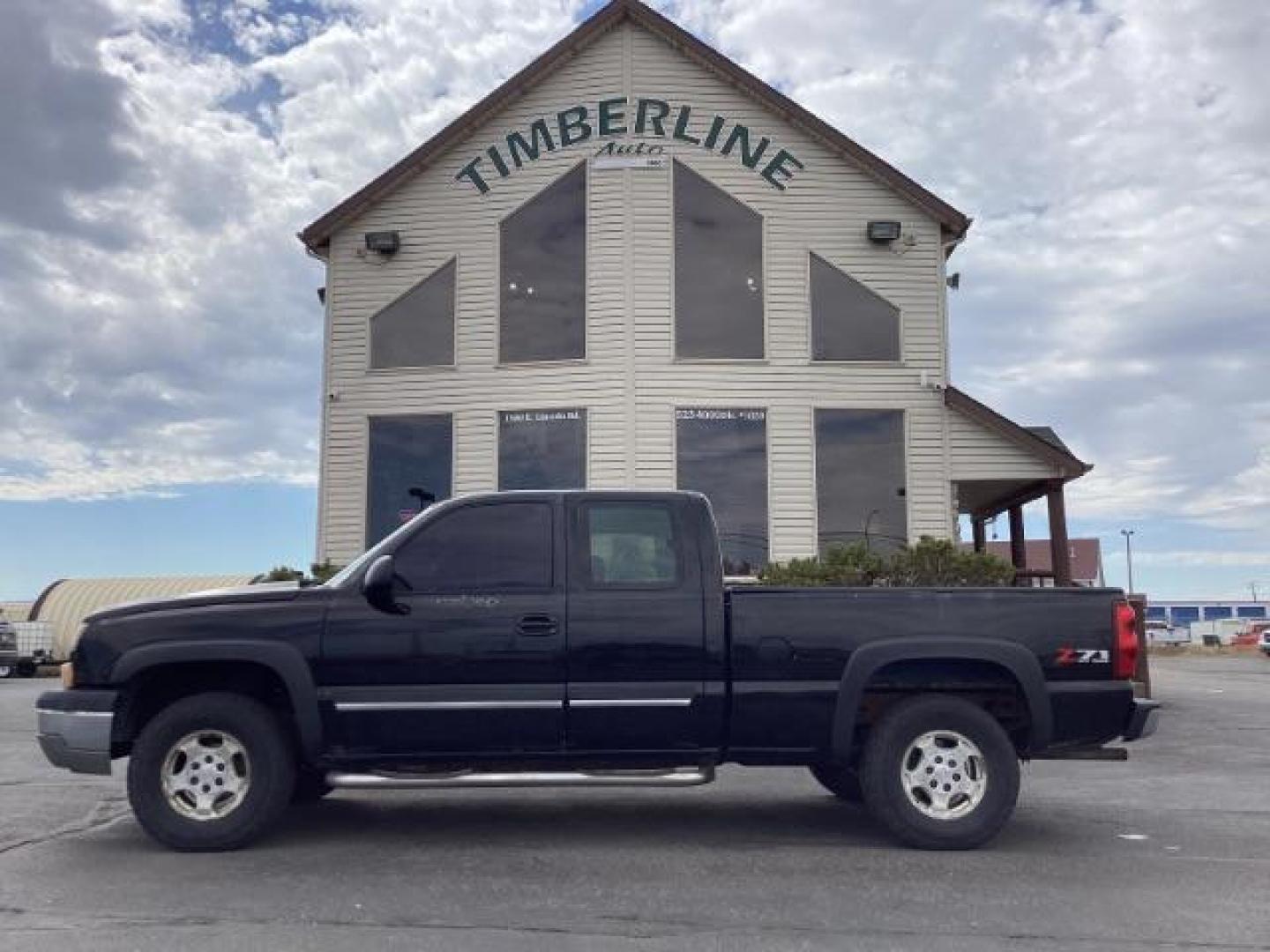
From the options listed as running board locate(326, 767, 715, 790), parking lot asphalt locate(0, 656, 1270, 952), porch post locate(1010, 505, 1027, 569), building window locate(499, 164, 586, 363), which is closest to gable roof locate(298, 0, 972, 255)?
building window locate(499, 164, 586, 363)

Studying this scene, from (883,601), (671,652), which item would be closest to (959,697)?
(883,601)

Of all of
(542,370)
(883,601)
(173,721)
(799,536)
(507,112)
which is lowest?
(173,721)

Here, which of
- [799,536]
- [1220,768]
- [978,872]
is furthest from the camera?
[799,536]

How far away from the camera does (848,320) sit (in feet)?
53.9

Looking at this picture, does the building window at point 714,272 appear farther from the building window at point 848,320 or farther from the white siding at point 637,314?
the building window at point 848,320

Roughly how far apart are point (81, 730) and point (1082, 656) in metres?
5.36

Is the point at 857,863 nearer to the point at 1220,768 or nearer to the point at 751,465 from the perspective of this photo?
the point at 1220,768

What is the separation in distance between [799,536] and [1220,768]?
6.32 metres

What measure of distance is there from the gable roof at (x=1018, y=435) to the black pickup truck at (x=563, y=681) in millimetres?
9160

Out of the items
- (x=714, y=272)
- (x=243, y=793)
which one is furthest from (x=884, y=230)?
(x=243, y=793)

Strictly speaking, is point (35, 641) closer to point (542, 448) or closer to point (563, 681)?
point (542, 448)

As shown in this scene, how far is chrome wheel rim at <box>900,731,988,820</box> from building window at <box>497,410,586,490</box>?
383 inches

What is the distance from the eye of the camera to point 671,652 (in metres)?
6.54

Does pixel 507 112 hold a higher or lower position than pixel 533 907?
higher
